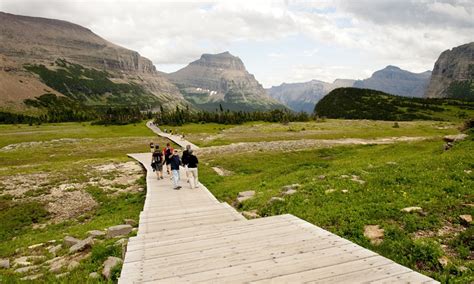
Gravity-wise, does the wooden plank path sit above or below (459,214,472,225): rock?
above

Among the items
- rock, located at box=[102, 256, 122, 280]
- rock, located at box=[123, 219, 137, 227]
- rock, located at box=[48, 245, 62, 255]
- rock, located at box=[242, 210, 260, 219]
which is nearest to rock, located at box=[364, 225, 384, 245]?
rock, located at box=[242, 210, 260, 219]

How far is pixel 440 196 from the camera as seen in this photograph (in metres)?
15.6

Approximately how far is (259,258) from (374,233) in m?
6.30

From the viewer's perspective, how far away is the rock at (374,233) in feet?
40.3

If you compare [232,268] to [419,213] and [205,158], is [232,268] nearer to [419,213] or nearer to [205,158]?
[419,213]

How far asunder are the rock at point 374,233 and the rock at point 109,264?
9.31 metres

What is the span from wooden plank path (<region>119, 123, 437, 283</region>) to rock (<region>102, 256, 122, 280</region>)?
1.28 meters

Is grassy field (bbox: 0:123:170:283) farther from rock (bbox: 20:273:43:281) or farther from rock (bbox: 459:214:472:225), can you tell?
rock (bbox: 459:214:472:225)

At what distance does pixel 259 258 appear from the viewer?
8.80 metres

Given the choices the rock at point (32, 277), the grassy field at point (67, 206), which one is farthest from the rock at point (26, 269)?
the rock at point (32, 277)

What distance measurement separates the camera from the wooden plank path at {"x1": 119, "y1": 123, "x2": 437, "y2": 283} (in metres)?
7.68

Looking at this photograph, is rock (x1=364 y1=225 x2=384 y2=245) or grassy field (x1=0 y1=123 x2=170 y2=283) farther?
grassy field (x1=0 y1=123 x2=170 y2=283)

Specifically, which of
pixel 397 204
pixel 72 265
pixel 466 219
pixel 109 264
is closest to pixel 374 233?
pixel 397 204

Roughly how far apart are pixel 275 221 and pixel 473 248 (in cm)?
668
